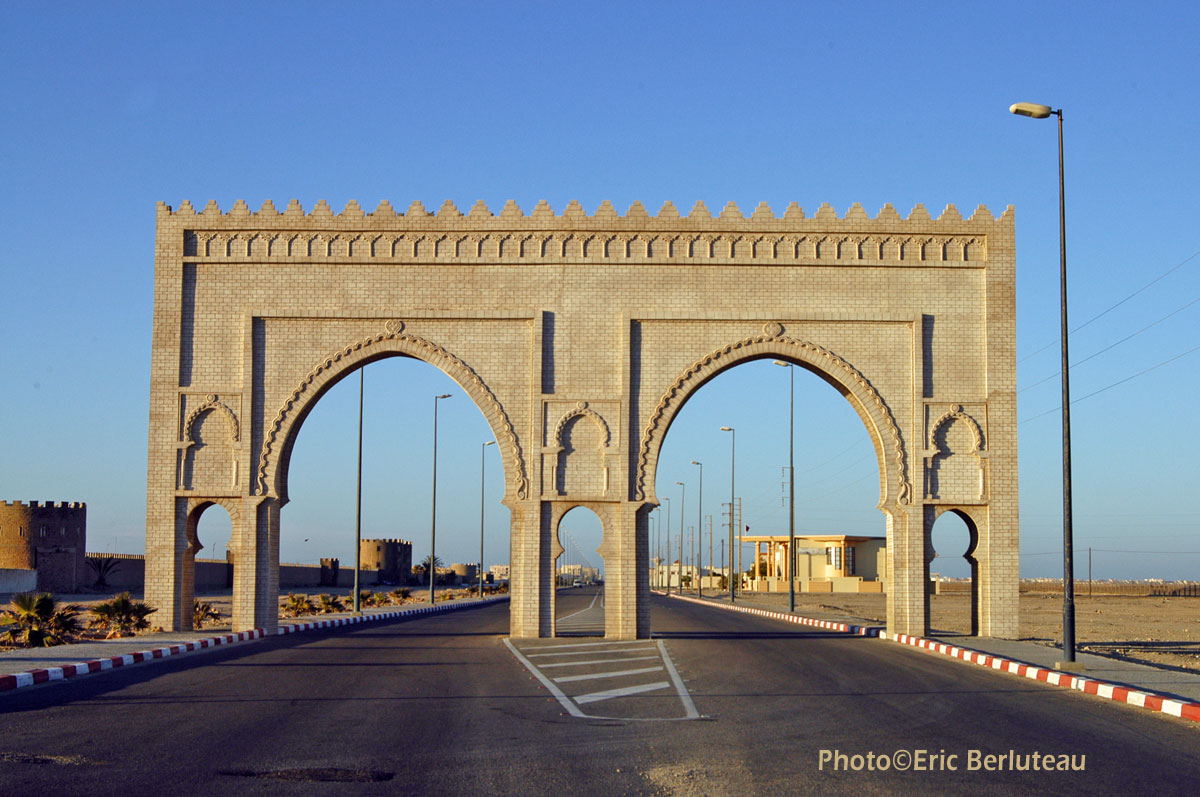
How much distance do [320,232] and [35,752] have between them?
16.7m

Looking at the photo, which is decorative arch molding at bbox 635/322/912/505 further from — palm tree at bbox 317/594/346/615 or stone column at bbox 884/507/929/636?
palm tree at bbox 317/594/346/615

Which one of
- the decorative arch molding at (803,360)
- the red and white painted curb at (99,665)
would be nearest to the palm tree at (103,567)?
the red and white painted curb at (99,665)

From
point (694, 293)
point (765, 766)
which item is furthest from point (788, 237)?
point (765, 766)

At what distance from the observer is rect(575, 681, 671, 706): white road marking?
1275 cm

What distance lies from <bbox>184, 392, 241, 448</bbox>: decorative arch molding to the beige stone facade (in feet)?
0.15

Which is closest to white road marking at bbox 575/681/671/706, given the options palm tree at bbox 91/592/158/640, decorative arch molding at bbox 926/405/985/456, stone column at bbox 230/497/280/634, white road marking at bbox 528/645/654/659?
white road marking at bbox 528/645/654/659

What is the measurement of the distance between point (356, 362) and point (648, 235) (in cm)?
637

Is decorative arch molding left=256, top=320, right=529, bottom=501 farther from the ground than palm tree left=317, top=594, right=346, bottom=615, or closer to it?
farther from the ground

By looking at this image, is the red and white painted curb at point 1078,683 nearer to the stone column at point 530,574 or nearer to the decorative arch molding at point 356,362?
the stone column at point 530,574

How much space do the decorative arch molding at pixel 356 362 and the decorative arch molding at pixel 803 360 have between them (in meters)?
3.52

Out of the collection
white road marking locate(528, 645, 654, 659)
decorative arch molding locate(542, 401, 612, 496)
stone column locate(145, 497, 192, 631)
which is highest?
decorative arch molding locate(542, 401, 612, 496)

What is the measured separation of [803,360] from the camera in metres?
24.2

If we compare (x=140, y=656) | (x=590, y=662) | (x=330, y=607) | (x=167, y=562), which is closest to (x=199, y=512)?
(x=167, y=562)

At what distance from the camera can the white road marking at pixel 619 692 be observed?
41.8 ft
